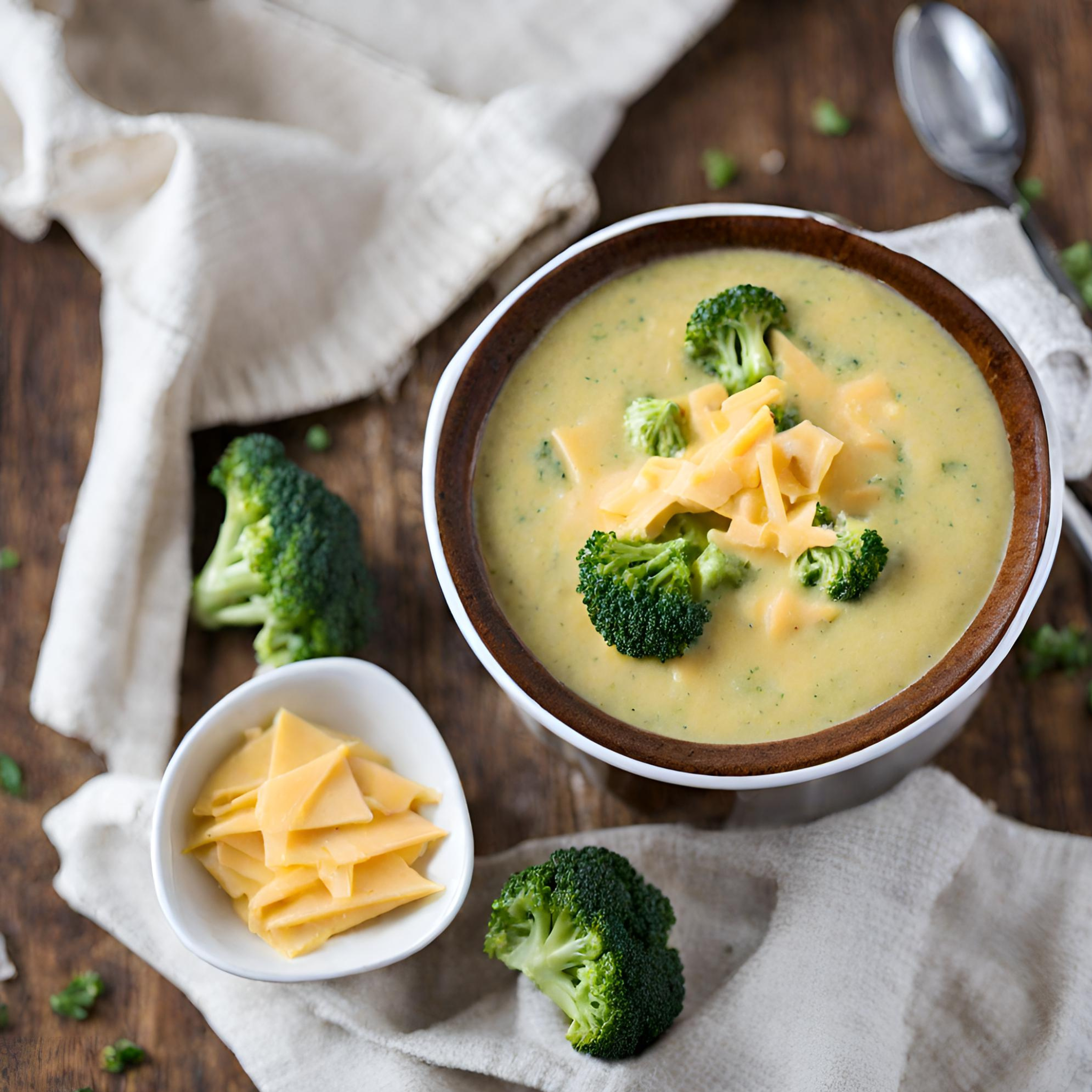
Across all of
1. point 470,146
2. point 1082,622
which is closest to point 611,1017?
point 1082,622

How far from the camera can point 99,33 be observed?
2844 millimetres

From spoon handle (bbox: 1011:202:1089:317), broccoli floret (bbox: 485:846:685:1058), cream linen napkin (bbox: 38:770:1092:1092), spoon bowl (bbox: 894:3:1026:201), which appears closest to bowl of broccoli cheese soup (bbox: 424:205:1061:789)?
broccoli floret (bbox: 485:846:685:1058)

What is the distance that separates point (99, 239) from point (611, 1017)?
208 centimetres

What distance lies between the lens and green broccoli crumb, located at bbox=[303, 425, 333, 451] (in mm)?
2814

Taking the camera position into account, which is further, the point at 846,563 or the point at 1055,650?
the point at 1055,650

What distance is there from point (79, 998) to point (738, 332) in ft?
6.62

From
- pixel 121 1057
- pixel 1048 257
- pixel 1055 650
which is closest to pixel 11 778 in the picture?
pixel 121 1057

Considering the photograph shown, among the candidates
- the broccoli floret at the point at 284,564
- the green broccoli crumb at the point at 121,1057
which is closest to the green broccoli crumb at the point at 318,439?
the broccoli floret at the point at 284,564

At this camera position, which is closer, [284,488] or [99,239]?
[284,488]

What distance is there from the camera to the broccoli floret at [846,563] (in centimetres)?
197

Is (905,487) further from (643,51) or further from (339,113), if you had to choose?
(339,113)

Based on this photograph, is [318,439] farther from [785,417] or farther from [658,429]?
[785,417]

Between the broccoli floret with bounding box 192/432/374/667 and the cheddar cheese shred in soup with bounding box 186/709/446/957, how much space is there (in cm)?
23

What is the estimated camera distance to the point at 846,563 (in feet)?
6.48
